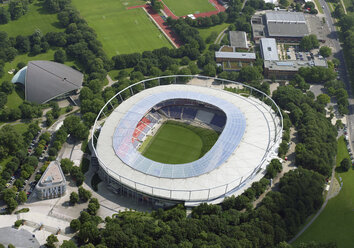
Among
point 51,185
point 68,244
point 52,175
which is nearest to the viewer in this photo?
point 68,244

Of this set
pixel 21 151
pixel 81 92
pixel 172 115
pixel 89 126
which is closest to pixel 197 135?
pixel 172 115

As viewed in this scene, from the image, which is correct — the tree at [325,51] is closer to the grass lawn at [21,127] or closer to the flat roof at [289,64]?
the flat roof at [289,64]

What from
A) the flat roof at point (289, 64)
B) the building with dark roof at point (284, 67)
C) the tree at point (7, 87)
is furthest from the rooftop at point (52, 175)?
the flat roof at point (289, 64)

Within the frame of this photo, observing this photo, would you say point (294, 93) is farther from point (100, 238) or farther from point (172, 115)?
point (100, 238)

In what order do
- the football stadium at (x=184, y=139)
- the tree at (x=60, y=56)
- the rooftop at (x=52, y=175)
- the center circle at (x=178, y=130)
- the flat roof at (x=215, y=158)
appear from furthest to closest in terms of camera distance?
the tree at (x=60, y=56) → the center circle at (x=178, y=130) → the rooftop at (x=52, y=175) → the football stadium at (x=184, y=139) → the flat roof at (x=215, y=158)

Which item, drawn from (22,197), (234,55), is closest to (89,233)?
(22,197)

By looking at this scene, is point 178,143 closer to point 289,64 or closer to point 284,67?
point 284,67
